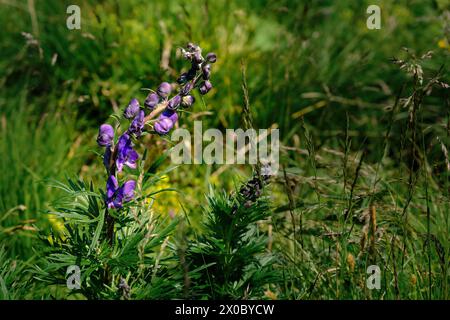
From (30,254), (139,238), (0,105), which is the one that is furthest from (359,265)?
(0,105)

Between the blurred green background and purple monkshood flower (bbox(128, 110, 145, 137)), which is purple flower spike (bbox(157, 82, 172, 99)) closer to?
purple monkshood flower (bbox(128, 110, 145, 137))

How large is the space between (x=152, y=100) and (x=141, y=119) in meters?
0.08

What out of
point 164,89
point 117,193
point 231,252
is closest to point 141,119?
point 164,89

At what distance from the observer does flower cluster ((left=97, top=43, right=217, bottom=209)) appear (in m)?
2.19

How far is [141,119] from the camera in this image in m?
2.19

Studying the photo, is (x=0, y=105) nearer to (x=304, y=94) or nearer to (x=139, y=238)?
(x=304, y=94)

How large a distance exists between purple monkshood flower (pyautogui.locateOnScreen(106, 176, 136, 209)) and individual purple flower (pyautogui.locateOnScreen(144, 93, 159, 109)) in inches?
10.1

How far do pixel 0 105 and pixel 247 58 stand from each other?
153 centimetres

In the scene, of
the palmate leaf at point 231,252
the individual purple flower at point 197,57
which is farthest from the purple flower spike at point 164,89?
the palmate leaf at point 231,252

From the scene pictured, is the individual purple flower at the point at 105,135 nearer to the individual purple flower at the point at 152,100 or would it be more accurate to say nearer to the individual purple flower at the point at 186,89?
the individual purple flower at the point at 152,100

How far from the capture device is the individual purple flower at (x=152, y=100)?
7.25ft

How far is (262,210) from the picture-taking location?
2350mm

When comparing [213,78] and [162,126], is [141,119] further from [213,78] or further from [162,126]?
[213,78]

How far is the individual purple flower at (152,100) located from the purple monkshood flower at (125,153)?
122 mm
